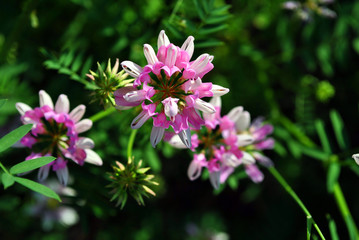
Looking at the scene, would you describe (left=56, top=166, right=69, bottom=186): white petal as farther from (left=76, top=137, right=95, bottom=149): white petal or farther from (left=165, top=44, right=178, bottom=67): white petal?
(left=165, top=44, right=178, bottom=67): white petal

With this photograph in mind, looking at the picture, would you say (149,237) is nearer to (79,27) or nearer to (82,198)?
(82,198)

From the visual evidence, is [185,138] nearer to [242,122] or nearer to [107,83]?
[107,83]

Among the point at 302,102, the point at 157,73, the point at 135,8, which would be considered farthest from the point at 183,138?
the point at 302,102

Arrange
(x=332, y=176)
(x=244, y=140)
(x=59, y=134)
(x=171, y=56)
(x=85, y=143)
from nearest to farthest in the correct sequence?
1. (x=171, y=56)
2. (x=85, y=143)
3. (x=59, y=134)
4. (x=244, y=140)
5. (x=332, y=176)

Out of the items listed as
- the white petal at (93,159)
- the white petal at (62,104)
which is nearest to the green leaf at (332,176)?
the white petal at (93,159)

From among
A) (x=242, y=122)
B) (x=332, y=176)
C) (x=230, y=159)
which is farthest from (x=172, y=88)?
(x=332, y=176)

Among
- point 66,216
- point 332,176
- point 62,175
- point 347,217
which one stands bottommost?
point 66,216

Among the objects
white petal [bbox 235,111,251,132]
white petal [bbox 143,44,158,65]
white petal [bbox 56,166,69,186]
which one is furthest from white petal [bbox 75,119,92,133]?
white petal [bbox 235,111,251,132]

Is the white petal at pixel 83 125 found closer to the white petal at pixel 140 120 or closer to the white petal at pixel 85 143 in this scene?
the white petal at pixel 85 143
